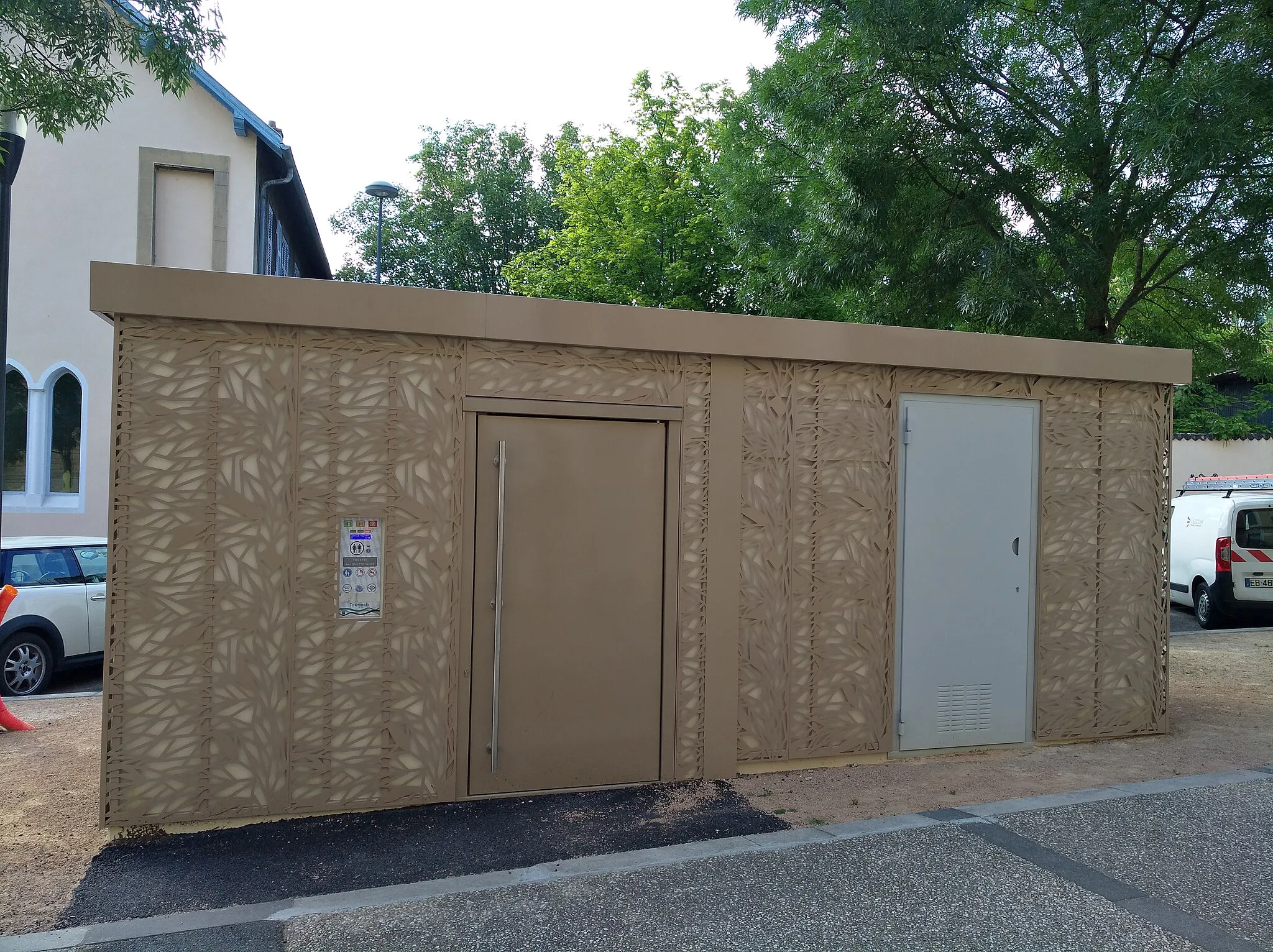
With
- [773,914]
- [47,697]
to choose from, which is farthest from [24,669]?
[773,914]

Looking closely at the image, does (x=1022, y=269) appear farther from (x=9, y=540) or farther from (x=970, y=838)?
(x=9, y=540)

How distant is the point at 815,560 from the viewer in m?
6.54

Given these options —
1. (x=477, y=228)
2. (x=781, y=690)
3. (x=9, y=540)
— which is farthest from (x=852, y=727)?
A: (x=477, y=228)

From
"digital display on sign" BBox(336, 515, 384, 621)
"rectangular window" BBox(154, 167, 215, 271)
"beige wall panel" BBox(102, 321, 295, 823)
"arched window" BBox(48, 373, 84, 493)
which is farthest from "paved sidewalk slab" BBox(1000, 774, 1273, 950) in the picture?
"arched window" BBox(48, 373, 84, 493)

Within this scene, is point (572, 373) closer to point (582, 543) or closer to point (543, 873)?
point (582, 543)

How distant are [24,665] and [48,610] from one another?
54 cm

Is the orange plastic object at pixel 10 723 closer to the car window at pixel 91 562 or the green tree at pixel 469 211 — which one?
the car window at pixel 91 562

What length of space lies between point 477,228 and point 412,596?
41.7 meters

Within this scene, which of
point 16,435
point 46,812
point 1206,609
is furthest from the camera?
point 16,435

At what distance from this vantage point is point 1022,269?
10227mm

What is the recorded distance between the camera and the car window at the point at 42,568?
31.0ft

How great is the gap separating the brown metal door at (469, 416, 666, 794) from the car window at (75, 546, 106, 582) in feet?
20.3

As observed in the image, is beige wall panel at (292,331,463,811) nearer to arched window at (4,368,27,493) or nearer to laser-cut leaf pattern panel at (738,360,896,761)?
laser-cut leaf pattern panel at (738,360,896,761)

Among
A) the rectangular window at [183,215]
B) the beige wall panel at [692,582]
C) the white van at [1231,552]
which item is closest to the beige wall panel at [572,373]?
the beige wall panel at [692,582]
